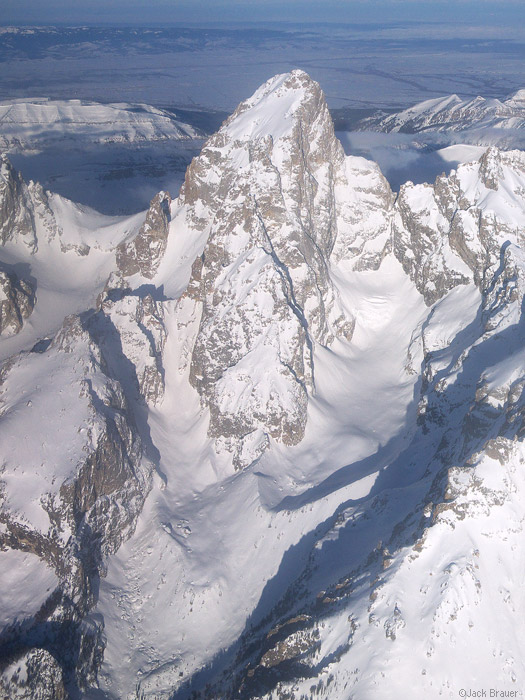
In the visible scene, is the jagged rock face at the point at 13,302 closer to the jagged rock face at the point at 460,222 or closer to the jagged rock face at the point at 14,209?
the jagged rock face at the point at 14,209

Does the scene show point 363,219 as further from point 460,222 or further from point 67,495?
point 67,495

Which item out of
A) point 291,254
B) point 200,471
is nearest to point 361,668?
point 200,471

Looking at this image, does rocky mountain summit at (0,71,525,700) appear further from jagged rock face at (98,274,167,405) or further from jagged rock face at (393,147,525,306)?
jagged rock face at (393,147,525,306)

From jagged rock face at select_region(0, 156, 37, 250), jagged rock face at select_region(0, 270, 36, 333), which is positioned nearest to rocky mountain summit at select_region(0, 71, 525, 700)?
jagged rock face at select_region(0, 270, 36, 333)

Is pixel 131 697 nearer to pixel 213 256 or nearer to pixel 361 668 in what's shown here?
pixel 361 668

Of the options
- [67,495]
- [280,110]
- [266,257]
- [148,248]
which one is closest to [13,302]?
[148,248]

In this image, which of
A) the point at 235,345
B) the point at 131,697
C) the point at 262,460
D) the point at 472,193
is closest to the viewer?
the point at 131,697
